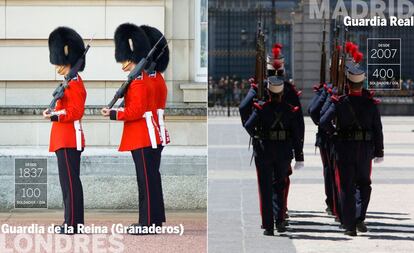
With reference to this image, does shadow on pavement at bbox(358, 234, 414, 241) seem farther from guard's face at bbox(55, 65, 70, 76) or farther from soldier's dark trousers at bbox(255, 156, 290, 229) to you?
guard's face at bbox(55, 65, 70, 76)

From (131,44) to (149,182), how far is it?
38.3 inches

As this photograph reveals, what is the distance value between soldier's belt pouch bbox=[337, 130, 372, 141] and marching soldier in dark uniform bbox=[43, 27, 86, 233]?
275cm

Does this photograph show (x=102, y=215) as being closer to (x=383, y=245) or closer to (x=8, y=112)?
(x=8, y=112)

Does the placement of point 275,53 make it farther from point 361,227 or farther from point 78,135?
point 78,135

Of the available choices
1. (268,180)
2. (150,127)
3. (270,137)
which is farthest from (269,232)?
(150,127)

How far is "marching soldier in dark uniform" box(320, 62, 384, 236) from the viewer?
966 centimetres

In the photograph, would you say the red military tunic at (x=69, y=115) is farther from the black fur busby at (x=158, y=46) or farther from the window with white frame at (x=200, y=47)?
the window with white frame at (x=200, y=47)

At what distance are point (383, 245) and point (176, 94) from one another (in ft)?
6.88

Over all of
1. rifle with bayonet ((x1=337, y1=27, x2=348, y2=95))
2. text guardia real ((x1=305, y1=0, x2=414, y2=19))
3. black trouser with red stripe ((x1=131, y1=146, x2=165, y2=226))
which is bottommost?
black trouser with red stripe ((x1=131, y1=146, x2=165, y2=226))

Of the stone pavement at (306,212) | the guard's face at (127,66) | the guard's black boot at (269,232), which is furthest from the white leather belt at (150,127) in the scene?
the guard's black boot at (269,232)

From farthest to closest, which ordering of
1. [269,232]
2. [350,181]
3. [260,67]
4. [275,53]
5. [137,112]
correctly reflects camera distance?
[275,53]
[260,67]
[350,181]
[269,232]
[137,112]

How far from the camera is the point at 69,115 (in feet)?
24.9

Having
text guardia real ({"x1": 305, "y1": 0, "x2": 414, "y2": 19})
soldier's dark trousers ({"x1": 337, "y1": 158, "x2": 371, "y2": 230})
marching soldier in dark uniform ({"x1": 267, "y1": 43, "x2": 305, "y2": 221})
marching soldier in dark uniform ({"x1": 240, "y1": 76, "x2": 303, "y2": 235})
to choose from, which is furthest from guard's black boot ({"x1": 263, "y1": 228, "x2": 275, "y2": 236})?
text guardia real ({"x1": 305, "y1": 0, "x2": 414, "y2": 19})

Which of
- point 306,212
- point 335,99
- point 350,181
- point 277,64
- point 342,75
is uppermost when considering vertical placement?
point 277,64
